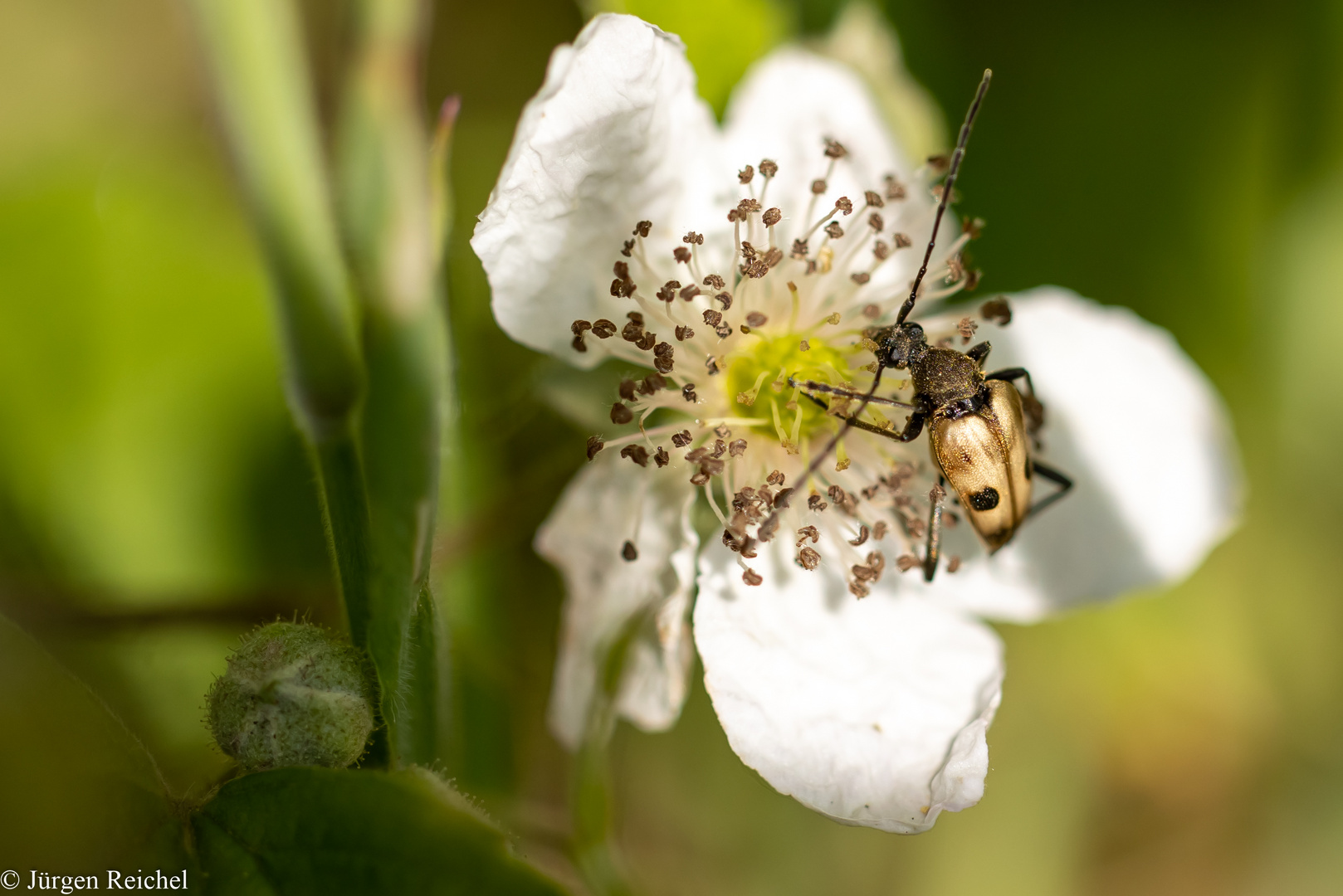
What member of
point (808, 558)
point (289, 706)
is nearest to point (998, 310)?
point (808, 558)

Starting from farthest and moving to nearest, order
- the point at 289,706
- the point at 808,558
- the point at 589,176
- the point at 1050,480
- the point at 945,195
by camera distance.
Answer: the point at 1050,480
the point at 945,195
the point at 808,558
the point at 589,176
the point at 289,706

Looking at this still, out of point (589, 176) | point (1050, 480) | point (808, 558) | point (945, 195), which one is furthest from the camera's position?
point (1050, 480)

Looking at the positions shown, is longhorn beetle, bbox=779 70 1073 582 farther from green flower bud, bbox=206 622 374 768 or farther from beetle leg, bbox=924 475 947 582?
green flower bud, bbox=206 622 374 768

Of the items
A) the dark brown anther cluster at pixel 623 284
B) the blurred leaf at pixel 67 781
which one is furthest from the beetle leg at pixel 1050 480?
the blurred leaf at pixel 67 781

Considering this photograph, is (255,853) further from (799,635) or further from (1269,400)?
(1269,400)

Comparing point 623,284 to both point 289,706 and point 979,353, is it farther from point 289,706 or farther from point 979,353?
point 289,706

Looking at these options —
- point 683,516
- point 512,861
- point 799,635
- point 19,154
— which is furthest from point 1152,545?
point 19,154
